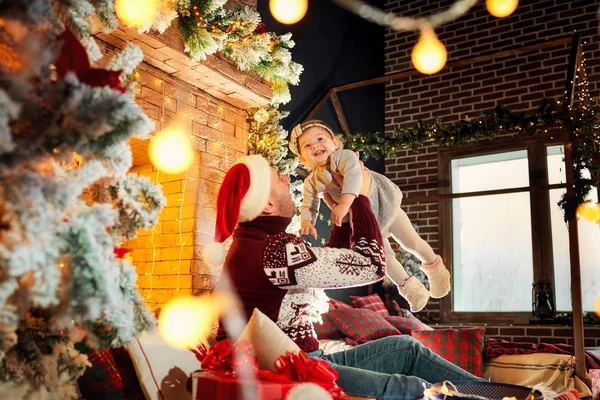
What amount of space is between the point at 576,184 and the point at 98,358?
2819 millimetres

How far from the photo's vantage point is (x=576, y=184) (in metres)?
3.19

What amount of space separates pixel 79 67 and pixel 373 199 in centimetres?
167

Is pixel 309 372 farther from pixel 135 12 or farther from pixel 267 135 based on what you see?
pixel 267 135

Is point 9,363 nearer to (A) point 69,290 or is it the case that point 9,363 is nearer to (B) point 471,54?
(A) point 69,290

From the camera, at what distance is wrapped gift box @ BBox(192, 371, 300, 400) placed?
120 cm

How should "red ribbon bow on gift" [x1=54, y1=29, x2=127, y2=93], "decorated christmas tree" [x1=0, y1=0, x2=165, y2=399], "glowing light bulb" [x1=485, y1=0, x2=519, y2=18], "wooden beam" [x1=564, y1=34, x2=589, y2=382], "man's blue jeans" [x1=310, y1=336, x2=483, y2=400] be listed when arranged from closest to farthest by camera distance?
"decorated christmas tree" [x1=0, y1=0, x2=165, y2=399]
"red ribbon bow on gift" [x1=54, y1=29, x2=127, y2=93]
"man's blue jeans" [x1=310, y1=336, x2=483, y2=400]
"wooden beam" [x1=564, y1=34, x2=589, y2=382]
"glowing light bulb" [x1=485, y1=0, x2=519, y2=18]

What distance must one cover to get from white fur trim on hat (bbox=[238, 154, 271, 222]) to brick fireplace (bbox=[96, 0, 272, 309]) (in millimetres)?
836

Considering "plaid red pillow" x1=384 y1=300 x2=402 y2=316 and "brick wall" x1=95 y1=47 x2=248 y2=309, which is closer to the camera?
"brick wall" x1=95 y1=47 x2=248 y2=309

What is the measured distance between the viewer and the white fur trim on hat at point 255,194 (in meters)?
1.85

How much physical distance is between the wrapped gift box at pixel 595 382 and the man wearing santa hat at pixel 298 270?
67.3 inches

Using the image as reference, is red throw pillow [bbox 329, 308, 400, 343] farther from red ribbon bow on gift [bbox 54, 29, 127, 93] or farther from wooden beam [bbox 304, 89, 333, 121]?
red ribbon bow on gift [bbox 54, 29, 127, 93]

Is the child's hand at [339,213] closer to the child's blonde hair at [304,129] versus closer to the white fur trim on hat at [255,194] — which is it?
the white fur trim on hat at [255,194]

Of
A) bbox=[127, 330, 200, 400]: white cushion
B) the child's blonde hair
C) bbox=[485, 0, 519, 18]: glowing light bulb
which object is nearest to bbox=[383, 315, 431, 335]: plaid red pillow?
the child's blonde hair

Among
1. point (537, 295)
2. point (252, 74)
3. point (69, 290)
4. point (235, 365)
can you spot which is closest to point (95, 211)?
point (69, 290)
